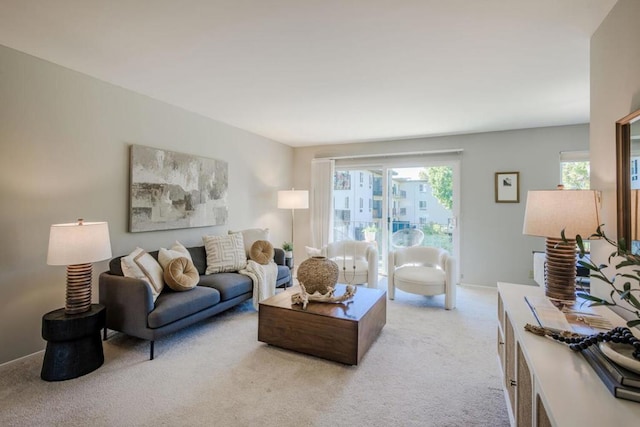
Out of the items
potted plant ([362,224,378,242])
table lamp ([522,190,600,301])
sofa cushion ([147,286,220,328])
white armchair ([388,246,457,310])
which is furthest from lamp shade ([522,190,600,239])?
potted plant ([362,224,378,242])

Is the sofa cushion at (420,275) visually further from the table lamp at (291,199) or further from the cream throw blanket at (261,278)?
the table lamp at (291,199)

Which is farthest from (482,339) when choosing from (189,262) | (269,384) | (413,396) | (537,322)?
(189,262)

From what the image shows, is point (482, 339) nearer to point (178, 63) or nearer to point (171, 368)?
point (171, 368)

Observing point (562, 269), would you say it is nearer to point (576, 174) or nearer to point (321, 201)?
point (576, 174)

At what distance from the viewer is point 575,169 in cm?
404

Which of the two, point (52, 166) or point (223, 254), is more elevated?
point (52, 166)

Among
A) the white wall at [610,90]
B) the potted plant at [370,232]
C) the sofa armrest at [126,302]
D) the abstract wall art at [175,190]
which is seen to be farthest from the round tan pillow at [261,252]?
the white wall at [610,90]

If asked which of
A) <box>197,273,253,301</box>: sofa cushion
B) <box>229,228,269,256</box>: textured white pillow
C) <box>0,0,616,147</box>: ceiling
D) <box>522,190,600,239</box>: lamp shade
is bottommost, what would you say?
<box>197,273,253,301</box>: sofa cushion

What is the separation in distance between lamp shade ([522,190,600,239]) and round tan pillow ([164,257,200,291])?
9.12 feet

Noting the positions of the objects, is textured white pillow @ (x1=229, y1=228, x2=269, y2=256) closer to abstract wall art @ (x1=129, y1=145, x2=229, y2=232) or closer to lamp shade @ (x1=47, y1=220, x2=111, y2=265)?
abstract wall art @ (x1=129, y1=145, x2=229, y2=232)

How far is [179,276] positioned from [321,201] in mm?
3101

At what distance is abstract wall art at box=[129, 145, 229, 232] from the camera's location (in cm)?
310

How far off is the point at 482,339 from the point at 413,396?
1.22m

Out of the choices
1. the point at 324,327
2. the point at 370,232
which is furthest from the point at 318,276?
the point at 370,232
